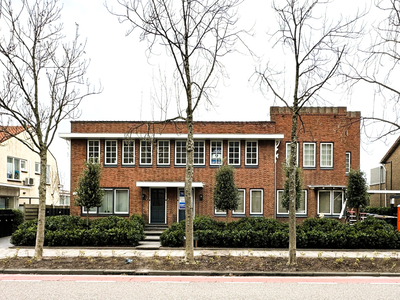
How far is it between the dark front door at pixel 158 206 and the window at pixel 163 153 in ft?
5.53

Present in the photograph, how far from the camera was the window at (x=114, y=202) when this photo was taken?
25594mm

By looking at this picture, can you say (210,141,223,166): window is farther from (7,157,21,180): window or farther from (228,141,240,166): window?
(7,157,21,180): window

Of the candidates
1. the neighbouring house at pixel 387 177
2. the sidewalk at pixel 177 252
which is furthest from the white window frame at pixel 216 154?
the neighbouring house at pixel 387 177

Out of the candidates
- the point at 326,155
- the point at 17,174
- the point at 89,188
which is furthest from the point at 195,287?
the point at 17,174

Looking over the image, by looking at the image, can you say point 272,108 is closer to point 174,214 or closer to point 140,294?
point 174,214

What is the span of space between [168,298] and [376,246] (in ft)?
39.0

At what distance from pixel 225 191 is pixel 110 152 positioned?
25.6ft

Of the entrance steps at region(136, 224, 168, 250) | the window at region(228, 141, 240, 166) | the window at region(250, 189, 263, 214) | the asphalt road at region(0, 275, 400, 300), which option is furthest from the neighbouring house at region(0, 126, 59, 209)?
the asphalt road at region(0, 275, 400, 300)

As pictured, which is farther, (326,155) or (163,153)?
(326,155)

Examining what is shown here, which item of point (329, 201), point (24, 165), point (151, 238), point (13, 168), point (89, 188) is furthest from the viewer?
point (24, 165)

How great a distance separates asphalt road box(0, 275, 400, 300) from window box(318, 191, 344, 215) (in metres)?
15.3

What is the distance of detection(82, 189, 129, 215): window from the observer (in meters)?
25.6

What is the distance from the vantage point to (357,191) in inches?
893

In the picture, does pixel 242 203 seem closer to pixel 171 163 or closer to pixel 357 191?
pixel 171 163
